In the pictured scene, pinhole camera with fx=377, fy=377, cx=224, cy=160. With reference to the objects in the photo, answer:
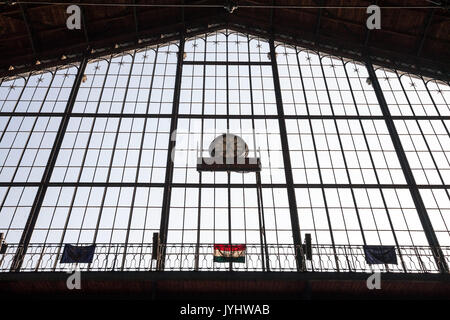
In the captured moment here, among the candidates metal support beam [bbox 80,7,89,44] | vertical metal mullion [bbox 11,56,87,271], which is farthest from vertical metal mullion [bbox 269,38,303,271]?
metal support beam [bbox 80,7,89,44]

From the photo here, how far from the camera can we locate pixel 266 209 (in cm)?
1252

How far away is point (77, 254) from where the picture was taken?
1097 cm

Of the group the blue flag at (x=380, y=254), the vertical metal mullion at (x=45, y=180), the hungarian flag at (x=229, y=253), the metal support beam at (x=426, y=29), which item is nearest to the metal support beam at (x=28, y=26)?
the vertical metal mullion at (x=45, y=180)

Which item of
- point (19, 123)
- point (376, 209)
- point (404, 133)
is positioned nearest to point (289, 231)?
point (376, 209)

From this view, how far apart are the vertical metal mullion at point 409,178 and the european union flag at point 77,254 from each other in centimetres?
1012

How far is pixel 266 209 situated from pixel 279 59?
812 centimetres

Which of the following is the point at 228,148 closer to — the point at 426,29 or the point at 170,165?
the point at 170,165

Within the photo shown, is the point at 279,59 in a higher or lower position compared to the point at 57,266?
higher

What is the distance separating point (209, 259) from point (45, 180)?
6472 millimetres

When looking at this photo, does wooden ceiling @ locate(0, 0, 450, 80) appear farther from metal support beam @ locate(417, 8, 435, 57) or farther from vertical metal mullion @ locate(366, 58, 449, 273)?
vertical metal mullion @ locate(366, 58, 449, 273)

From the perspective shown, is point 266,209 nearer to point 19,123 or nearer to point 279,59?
point 279,59

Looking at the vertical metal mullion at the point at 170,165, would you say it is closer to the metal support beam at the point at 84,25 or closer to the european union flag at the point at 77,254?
the european union flag at the point at 77,254

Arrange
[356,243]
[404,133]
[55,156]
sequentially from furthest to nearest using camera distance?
1. [404,133]
2. [55,156]
3. [356,243]
